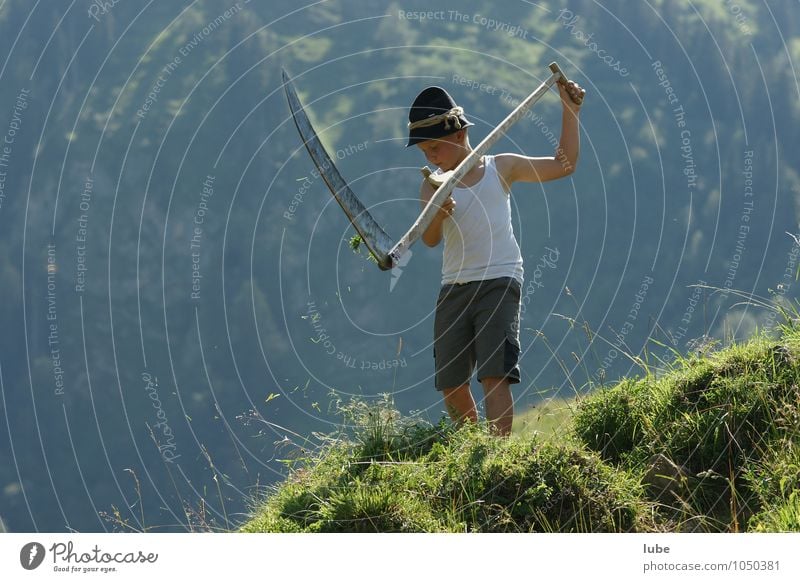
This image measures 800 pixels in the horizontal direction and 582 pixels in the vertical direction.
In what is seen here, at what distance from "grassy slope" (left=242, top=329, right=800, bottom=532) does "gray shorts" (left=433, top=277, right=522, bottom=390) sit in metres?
0.39

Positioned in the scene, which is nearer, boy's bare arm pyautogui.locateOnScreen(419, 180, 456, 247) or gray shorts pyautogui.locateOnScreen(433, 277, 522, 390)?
gray shorts pyautogui.locateOnScreen(433, 277, 522, 390)

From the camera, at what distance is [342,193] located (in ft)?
21.3

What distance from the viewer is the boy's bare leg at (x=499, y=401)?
6.51 metres

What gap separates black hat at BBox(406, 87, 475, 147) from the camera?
22.4 ft

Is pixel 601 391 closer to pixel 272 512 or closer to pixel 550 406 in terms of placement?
pixel 550 406

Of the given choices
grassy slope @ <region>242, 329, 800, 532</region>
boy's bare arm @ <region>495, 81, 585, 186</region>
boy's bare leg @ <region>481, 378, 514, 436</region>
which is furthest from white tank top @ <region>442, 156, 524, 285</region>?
grassy slope @ <region>242, 329, 800, 532</region>

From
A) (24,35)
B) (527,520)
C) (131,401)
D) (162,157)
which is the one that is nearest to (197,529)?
(527,520)

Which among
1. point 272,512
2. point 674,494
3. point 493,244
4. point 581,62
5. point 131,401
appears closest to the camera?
point 674,494

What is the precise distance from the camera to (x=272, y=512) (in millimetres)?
6203
